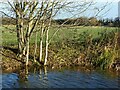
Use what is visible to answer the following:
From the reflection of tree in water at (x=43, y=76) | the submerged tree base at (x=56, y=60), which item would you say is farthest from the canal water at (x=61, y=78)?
the submerged tree base at (x=56, y=60)

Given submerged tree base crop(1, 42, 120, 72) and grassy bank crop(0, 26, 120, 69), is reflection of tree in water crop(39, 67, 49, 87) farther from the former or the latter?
grassy bank crop(0, 26, 120, 69)

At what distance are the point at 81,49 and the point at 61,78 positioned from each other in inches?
280

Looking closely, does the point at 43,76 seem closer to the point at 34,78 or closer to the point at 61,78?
the point at 34,78

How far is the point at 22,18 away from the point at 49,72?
4.60 metres

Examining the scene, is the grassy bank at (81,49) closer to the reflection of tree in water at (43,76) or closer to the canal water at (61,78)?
the reflection of tree in water at (43,76)

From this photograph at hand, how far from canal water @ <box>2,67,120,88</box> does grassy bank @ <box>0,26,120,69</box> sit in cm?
156

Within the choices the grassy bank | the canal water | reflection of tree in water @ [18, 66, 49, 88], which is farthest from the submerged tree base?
the canal water

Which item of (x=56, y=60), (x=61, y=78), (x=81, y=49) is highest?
(x=81, y=49)

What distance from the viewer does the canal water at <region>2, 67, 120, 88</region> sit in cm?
1825

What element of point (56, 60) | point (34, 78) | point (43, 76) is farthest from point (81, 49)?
point (34, 78)

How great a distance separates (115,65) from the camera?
2392cm

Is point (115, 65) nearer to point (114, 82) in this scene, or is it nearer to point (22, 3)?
point (114, 82)

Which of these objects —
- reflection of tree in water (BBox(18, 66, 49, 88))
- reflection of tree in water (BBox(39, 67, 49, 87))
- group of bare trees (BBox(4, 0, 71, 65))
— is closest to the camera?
reflection of tree in water (BBox(18, 66, 49, 88))

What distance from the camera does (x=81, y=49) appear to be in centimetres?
2683
